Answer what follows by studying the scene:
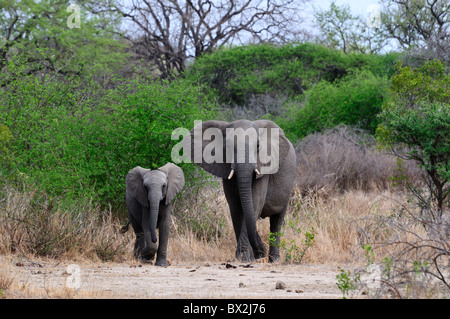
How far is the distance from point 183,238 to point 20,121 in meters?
3.72

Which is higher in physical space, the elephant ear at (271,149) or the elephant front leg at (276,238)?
the elephant ear at (271,149)

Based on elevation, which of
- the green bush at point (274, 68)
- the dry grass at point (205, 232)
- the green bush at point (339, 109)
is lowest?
the dry grass at point (205, 232)

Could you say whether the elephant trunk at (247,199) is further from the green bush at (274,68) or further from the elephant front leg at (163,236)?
the green bush at (274,68)

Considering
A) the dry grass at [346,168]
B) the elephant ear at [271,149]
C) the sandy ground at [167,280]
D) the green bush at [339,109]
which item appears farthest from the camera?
the green bush at [339,109]

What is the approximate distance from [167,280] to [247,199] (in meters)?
2.28

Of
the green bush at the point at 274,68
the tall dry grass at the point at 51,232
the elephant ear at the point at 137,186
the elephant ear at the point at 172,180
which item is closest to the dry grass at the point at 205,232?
the tall dry grass at the point at 51,232

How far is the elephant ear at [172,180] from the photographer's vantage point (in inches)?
373

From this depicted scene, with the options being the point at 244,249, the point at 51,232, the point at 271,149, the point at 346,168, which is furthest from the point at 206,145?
the point at 346,168

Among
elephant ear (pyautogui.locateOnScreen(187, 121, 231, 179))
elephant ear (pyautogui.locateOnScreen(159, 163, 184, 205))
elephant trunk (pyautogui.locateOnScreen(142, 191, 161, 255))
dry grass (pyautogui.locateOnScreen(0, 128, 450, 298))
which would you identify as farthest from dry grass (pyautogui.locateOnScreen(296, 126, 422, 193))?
elephant trunk (pyautogui.locateOnScreen(142, 191, 161, 255))

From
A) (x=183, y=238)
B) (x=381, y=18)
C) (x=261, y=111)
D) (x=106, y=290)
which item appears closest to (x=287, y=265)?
(x=183, y=238)

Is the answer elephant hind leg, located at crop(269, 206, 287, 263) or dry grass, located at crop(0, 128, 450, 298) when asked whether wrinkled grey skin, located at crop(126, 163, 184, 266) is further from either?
elephant hind leg, located at crop(269, 206, 287, 263)

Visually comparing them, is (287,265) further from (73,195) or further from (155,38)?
(155,38)

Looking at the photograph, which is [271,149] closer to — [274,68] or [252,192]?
[252,192]

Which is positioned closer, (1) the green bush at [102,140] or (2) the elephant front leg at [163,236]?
(2) the elephant front leg at [163,236]
